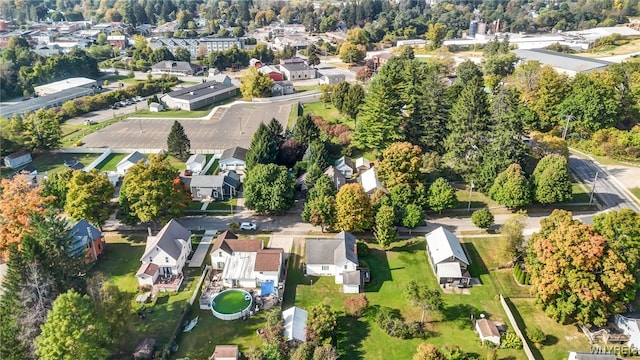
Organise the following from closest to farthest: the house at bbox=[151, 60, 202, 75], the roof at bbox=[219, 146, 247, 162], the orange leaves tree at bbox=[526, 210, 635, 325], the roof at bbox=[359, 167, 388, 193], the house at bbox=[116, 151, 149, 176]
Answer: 1. the orange leaves tree at bbox=[526, 210, 635, 325]
2. the roof at bbox=[359, 167, 388, 193]
3. the house at bbox=[116, 151, 149, 176]
4. the roof at bbox=[219, 146, 247, 162]
5. the house at bbox=[151, 60, 202, 75]

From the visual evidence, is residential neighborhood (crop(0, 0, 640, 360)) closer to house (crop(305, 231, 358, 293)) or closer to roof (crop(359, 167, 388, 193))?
house (crop(305, 231, 358, 293))

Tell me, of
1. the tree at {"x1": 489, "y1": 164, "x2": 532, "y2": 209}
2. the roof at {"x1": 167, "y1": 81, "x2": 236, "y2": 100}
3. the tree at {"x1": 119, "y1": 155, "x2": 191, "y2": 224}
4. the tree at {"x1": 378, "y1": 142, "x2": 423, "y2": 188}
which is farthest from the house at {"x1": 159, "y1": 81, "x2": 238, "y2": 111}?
the tree at {"x1": 489, "y1": 164, "x2": 532, "y2": 209}

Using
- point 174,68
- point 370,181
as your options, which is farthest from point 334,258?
point 174,68

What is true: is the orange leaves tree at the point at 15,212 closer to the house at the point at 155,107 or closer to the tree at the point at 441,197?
the tree at the point at 441,197

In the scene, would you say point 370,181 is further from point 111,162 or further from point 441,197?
point 111,162

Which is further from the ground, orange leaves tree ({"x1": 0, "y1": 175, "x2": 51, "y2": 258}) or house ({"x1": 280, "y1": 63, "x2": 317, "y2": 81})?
house ({"x1": 280, "y1": 63, "x2": 317, "y2": 81})

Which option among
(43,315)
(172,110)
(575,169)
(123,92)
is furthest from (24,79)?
(575,169)
